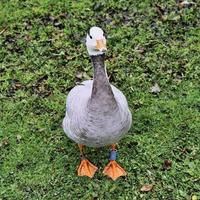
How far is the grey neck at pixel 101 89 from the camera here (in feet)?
16.1

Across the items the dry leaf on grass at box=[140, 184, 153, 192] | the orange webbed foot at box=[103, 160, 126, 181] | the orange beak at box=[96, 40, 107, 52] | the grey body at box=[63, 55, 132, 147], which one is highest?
the orange beak at box=[96, 40, 107, 52]

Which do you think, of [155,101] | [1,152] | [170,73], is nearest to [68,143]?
[1,152]

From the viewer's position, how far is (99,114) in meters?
4.91

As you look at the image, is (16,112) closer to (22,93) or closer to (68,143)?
(22,93)

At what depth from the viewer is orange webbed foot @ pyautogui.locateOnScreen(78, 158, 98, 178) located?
226 inches

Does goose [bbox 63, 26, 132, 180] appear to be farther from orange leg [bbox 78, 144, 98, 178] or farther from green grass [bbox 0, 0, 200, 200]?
green grass [bbox 0, 0, 200, 200]

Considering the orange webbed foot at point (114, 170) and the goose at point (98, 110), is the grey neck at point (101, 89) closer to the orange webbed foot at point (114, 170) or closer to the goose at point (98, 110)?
the goose at point (98, 110)

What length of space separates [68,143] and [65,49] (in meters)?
1.98

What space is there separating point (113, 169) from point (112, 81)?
5.49 ft

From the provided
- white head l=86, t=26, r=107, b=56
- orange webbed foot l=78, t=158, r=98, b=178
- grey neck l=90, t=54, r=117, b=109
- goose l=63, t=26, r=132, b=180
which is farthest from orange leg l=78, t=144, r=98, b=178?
white head l=86, t=26, r=107, b=56

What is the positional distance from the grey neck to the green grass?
4.16 feet

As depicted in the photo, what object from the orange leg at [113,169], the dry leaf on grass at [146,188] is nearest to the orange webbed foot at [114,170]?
the orange leg at [113,169]

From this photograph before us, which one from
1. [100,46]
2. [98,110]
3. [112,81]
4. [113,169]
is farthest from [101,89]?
[112,81]

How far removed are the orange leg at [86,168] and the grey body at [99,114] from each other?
0.55 m
